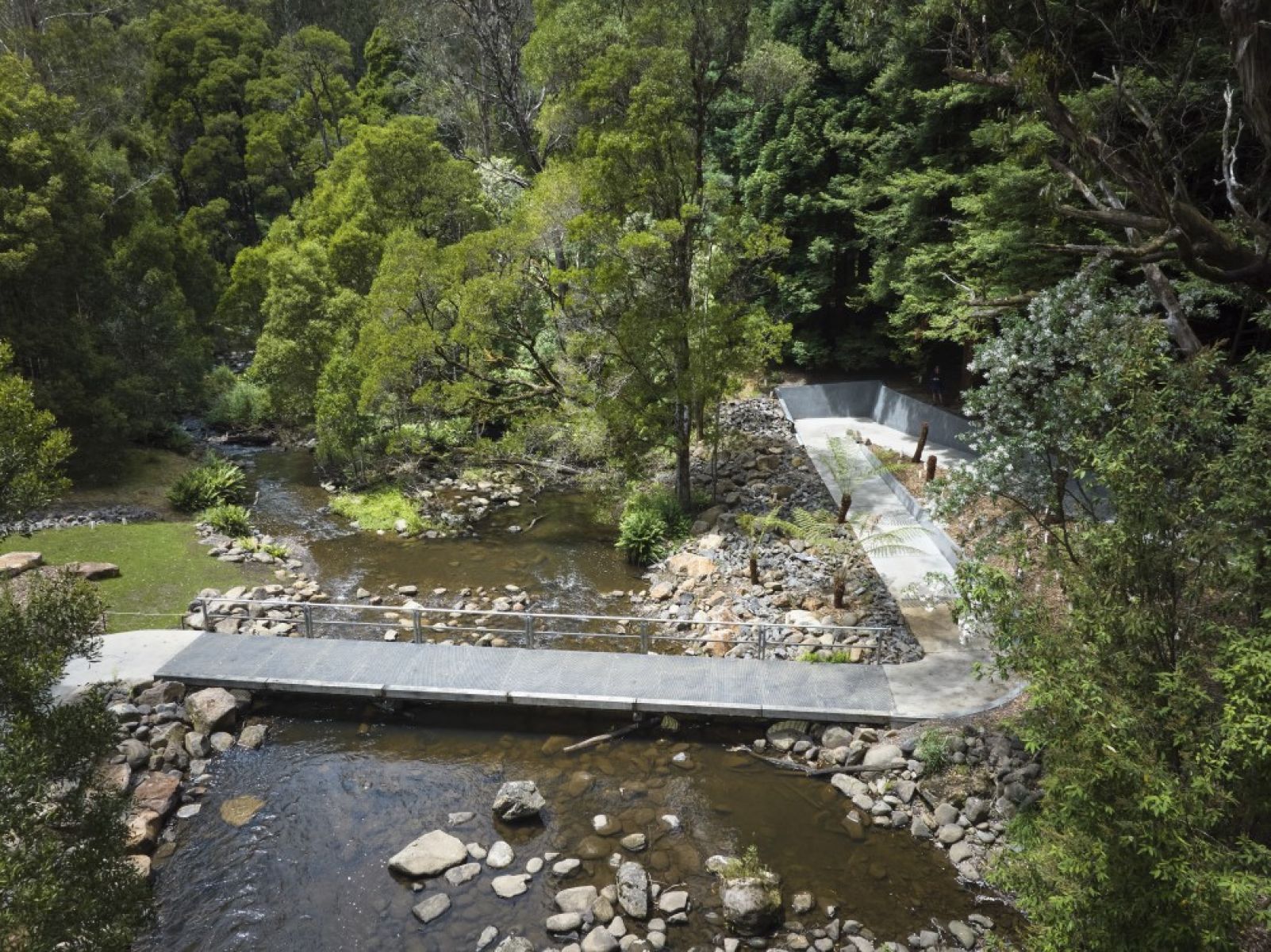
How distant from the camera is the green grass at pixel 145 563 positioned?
16062 mm

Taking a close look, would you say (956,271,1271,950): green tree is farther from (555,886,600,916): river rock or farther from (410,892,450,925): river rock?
(410,892,450,925): river rock

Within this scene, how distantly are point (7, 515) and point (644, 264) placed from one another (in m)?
14.4

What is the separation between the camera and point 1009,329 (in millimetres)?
11859

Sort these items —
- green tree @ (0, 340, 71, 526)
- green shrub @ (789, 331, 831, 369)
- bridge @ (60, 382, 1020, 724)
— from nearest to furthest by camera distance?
1. green tree @ (0, 340, 71, 526)
2. bridge @ (60, 382, 1020, 724)
3. green shrub @ (789, 331, 831, 369)

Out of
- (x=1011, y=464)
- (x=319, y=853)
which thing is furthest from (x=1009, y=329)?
(x=319, y=853)

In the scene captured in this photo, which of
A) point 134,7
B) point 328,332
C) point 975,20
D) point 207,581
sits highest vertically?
point 134,7

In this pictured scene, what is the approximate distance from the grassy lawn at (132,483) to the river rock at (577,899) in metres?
17.8

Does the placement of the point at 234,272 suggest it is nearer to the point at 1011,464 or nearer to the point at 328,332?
the point at 328,332

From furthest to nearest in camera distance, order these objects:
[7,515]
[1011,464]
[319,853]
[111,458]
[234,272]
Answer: [234,272]
[111,458]
[1011,464]
[319,853]
[7,515]

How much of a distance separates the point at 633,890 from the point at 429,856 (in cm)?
279

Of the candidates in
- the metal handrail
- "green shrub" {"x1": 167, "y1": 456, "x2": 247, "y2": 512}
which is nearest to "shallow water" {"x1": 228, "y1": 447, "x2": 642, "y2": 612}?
"green shrub" {"x1": 167, "y1": 456, "x2": 247, "y2": 512}

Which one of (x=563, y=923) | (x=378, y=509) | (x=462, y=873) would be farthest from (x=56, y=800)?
(x=378, y=509)

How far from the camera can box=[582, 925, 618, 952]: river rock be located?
8859 millimetres

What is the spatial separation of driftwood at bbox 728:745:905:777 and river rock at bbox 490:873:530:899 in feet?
13.4
